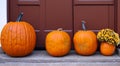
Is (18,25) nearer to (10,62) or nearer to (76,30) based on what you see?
(10,62)

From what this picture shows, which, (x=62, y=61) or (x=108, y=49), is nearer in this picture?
(x=62, y=61)

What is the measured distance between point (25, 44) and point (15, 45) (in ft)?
0.44

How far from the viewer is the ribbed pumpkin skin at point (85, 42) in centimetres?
371

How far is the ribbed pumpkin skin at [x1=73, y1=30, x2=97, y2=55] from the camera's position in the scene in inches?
146

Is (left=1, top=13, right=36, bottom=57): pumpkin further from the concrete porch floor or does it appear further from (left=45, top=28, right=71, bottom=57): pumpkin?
(left=45, top=28, right=71, bottom=57): pumpkin

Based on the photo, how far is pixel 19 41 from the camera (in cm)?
365

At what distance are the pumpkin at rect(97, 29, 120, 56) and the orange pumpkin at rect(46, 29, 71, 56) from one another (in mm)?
478

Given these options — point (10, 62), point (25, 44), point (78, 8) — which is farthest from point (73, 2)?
point (10, 62)

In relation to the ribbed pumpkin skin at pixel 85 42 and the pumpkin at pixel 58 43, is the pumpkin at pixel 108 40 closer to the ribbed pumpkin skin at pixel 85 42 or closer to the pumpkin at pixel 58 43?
the ribbed pumpkin skin at pixel 85 42

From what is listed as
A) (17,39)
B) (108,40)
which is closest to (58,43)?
(17,39)

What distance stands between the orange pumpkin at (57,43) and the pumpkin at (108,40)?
48 centimetres

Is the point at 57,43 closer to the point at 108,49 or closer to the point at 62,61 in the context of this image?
the point at 62,61

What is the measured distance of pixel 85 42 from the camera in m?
3.71

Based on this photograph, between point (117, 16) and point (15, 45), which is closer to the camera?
point (15, 45)
